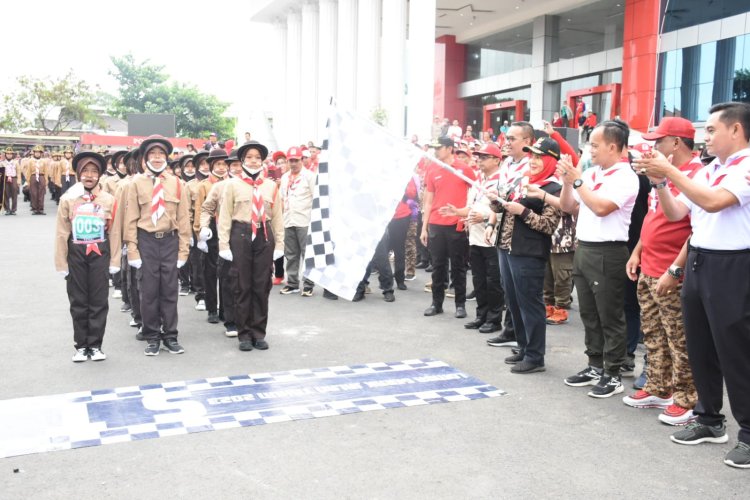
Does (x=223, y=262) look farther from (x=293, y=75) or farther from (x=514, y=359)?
(x=293, y=75)

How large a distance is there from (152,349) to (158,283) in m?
0.65

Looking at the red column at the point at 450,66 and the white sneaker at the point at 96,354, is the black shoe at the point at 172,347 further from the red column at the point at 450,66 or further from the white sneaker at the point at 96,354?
the red column at the point at 450,66

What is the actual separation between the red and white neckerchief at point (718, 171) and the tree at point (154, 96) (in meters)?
68.9

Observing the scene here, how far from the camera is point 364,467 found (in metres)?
4.00

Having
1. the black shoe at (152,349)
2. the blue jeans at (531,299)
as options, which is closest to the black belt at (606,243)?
the blue jeans at (531,299)

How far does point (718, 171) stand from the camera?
4211 millimetres

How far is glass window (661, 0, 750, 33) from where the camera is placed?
23.6m

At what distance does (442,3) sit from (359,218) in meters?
31.4

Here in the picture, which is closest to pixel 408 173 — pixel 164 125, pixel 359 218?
pixel 359 218

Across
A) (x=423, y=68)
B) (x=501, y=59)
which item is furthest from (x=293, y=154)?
(x=501, y=59)

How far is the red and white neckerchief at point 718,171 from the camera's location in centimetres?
409

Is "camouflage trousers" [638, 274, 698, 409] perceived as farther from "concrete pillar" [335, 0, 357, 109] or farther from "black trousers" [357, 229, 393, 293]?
"concrete pillar" [335, 0, 357, 109]

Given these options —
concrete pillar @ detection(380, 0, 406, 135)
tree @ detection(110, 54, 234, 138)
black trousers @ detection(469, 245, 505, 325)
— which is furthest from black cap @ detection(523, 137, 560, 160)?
tree @ detection(110, 54, 234, 138)

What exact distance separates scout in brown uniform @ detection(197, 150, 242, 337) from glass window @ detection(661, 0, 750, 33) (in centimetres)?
2225
